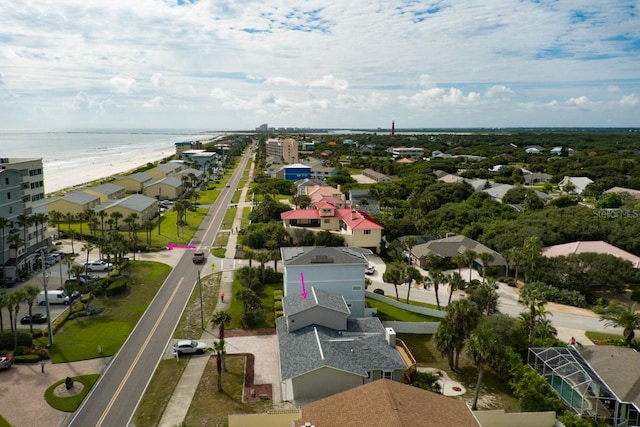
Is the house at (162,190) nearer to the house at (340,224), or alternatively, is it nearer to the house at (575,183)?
the house at (340,224)

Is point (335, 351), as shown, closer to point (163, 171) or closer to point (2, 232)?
point (2, 232)

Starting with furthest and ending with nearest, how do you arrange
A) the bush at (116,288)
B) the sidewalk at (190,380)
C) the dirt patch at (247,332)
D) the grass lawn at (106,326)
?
1. the bush at (116,288)
2. the dirt patch at (247,332)
3. the grass lawn at (106,326)
4. the sidewalk at (190,380)

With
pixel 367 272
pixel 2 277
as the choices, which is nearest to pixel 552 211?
pixel 367 272

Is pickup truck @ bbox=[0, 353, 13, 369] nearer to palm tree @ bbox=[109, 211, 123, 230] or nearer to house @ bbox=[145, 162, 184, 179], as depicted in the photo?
palm tree @ bbox=[109, 211, 123, 230]

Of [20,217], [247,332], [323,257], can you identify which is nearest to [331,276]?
[323,257]

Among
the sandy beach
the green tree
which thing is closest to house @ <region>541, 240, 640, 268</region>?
the green tree

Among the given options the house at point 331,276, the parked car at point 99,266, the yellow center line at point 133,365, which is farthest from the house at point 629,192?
the parked car at point 99,266
